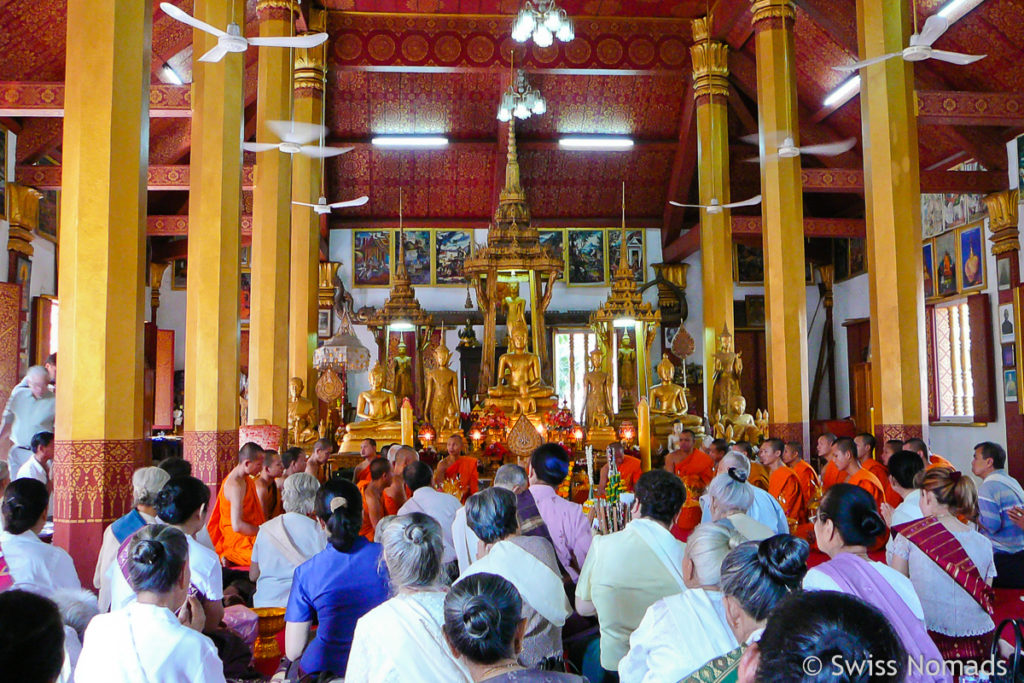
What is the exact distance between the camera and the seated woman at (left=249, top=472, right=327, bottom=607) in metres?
4.25

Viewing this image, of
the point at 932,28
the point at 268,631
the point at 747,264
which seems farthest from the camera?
the point at 747,264

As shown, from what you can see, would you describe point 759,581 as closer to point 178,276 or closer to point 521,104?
point 521,104

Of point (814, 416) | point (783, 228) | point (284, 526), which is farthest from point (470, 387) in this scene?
point (284, 526)

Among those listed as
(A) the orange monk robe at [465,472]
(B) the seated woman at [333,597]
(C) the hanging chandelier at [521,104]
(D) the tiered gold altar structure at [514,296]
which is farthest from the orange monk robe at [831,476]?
(C) the hanging chandelier at [521,104]

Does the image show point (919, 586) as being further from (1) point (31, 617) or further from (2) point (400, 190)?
(2) point (400, 190)

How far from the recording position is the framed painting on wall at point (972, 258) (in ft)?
44.3

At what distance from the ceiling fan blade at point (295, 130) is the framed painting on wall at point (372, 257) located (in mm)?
5292

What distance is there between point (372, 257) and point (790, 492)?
14147mm

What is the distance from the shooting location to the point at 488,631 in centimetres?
200

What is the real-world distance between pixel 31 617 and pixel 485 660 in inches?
36.8

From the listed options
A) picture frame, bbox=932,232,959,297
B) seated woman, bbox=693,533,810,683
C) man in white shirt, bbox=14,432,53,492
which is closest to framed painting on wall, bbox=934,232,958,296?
picture frame, bbox=932,232,959,297

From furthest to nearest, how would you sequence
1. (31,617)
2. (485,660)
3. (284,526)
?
(284,526) → (485,660) → (31,617)

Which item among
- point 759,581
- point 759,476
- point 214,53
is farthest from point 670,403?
point 759,581

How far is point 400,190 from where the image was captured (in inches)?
757
